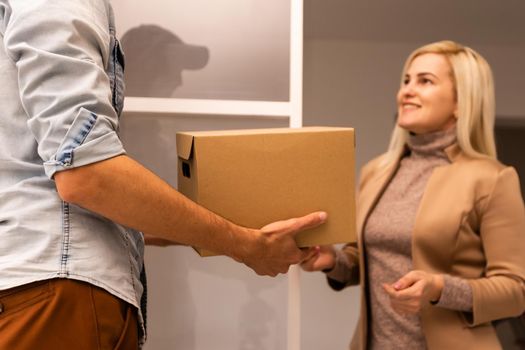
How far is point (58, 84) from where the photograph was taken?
75cm

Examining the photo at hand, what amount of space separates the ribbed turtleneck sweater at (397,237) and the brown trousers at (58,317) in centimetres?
90

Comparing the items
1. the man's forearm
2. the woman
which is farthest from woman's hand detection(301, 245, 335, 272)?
the man's forearm

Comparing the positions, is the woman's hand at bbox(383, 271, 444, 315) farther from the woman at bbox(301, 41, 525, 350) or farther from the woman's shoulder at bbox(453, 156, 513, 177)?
the woman's shoulder at bbox(453, 156, 513, 177)

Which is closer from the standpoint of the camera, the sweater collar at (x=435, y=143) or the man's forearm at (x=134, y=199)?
the man's forearm at (x=134, y=199)

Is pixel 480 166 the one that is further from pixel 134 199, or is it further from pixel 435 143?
pixel 134 199

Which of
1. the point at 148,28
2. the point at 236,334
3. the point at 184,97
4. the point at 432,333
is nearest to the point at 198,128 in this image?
the point at 184,97

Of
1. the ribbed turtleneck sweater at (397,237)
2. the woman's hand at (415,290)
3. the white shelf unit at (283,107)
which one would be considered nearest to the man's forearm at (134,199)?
the white shelf unit at (283,107)

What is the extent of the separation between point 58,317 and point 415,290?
34.0 inches

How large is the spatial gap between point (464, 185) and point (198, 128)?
0.73 m

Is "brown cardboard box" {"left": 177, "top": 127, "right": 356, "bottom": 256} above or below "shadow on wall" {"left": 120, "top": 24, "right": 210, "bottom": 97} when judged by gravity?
below

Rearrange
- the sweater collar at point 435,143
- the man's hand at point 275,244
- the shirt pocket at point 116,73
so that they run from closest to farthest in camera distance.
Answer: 1. the shirt pocket at point 116,73
2. the man's hand at point 275,244
3. the sweater collar at point 435,143

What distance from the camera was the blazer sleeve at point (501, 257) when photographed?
139cm

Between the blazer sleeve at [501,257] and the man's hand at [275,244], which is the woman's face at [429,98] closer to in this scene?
the blazer sleeve at [501,257]

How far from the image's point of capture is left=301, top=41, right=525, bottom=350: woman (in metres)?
1.40
